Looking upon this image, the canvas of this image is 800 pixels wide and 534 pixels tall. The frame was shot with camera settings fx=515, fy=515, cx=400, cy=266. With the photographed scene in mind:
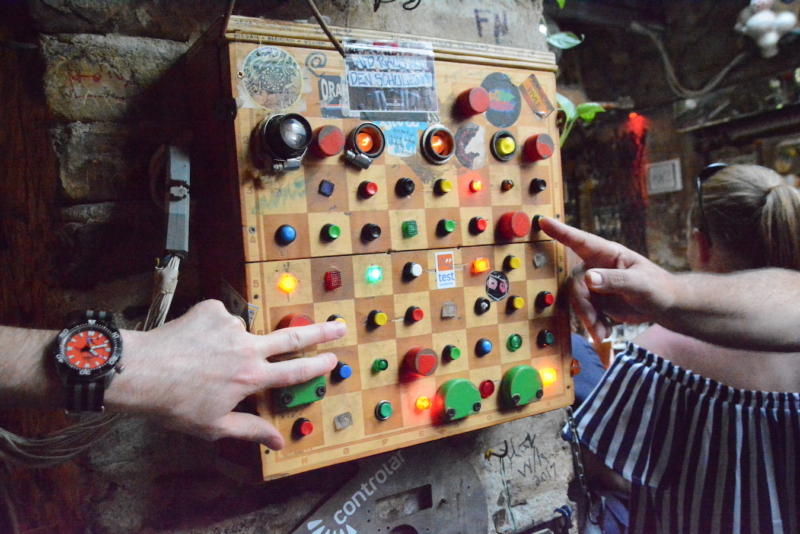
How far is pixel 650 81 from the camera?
18.4ft

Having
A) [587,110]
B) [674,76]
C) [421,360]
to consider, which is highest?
[674,76]

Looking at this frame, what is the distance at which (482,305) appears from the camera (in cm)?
123

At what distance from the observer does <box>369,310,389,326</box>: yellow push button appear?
1.11m

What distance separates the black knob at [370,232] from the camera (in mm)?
1093

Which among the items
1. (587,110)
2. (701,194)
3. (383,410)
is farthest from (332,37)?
(587,110)

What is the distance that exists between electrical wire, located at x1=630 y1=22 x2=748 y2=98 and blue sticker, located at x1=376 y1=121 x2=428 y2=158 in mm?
5117

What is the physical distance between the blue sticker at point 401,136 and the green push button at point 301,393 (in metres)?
0.52

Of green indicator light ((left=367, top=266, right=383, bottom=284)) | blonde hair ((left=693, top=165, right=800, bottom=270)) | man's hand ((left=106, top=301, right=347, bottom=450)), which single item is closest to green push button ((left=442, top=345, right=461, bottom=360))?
green indicator light ((left=367, top=266, right=383, bottom=284))

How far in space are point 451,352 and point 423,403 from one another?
131 mm

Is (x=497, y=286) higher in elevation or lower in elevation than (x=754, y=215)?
lower

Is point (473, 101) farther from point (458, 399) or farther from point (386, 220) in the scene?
point (458, 399)

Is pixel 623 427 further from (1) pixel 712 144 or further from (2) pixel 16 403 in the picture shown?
(1) pixel 712 144

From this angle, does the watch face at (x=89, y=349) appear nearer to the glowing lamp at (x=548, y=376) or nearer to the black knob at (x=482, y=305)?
the black knob at (x=482, y=305)

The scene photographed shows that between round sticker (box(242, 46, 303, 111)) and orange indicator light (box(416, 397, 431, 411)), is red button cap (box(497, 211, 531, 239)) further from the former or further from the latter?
round sticker (box(242, 46, 303, 111))
